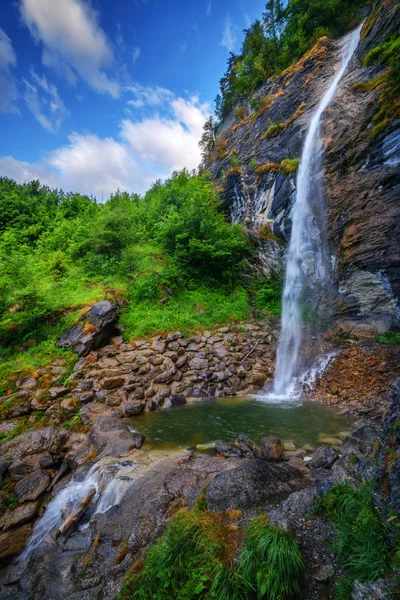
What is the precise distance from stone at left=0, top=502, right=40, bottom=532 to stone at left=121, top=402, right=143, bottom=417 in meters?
2.87

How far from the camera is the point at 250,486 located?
12.1 ft

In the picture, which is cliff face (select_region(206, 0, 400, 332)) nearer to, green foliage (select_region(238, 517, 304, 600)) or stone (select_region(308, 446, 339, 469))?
stone (select_region(308, 446, 339, 469))

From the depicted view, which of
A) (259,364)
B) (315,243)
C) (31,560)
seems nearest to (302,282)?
(315,243)

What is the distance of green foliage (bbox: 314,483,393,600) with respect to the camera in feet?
6.82

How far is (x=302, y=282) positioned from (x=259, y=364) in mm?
4458

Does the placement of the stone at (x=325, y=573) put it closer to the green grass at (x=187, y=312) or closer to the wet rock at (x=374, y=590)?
the wet rock at (x=374, y=590)

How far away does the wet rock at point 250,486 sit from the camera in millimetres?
3498

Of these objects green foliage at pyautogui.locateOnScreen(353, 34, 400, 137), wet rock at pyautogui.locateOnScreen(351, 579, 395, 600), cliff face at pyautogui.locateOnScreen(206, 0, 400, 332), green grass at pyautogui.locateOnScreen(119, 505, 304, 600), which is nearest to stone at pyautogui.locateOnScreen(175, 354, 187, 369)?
cliff face at pyautogui.locateOnScreen(206, 0, 400, 332)

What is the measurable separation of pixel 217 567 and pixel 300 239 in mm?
11549

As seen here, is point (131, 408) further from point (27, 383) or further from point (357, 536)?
point (357, 536)

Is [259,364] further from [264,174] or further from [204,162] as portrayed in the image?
[204,162]

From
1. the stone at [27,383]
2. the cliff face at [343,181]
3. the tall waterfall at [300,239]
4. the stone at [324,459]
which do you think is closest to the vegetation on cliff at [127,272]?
the stone at [27,383]

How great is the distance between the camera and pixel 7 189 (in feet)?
69.7

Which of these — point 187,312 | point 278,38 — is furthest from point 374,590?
point 278,38
